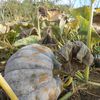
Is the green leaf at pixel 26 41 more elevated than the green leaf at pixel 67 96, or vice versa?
the green leaf at pixel 26 41

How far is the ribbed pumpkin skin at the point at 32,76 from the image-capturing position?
0.93 m

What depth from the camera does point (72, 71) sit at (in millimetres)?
1063

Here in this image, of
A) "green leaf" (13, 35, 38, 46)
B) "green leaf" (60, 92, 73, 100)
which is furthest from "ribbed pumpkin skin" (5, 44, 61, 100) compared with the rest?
"green leaf" (13, 35, 38, 46)

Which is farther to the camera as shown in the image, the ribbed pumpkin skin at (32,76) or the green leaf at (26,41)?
the green leaf at (26,41)

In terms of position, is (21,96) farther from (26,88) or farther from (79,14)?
(79,14)

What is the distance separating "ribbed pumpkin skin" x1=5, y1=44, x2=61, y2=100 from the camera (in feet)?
3.04

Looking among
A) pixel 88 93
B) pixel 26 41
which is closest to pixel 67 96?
pixel 88 93

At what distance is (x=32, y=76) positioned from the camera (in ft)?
3.10

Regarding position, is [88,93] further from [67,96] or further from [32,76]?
[32,76]

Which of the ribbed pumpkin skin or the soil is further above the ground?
the ribbed pumpkin skin

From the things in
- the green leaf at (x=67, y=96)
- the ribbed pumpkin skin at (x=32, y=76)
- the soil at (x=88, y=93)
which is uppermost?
the ribbed pumpkin skin at (x=32, y=76)

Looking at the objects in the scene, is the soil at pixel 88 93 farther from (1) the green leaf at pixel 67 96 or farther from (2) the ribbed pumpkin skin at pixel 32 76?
(2) the ribbed pumpkin skin at pixel 32 76

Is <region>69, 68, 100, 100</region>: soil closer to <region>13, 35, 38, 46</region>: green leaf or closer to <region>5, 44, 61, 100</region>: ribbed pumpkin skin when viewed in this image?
<region>5, 44, 61, 100</region>: ribbed pumpkin skin

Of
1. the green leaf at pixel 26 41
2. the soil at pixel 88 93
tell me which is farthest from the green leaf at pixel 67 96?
the green leaf at pixel 26 41
